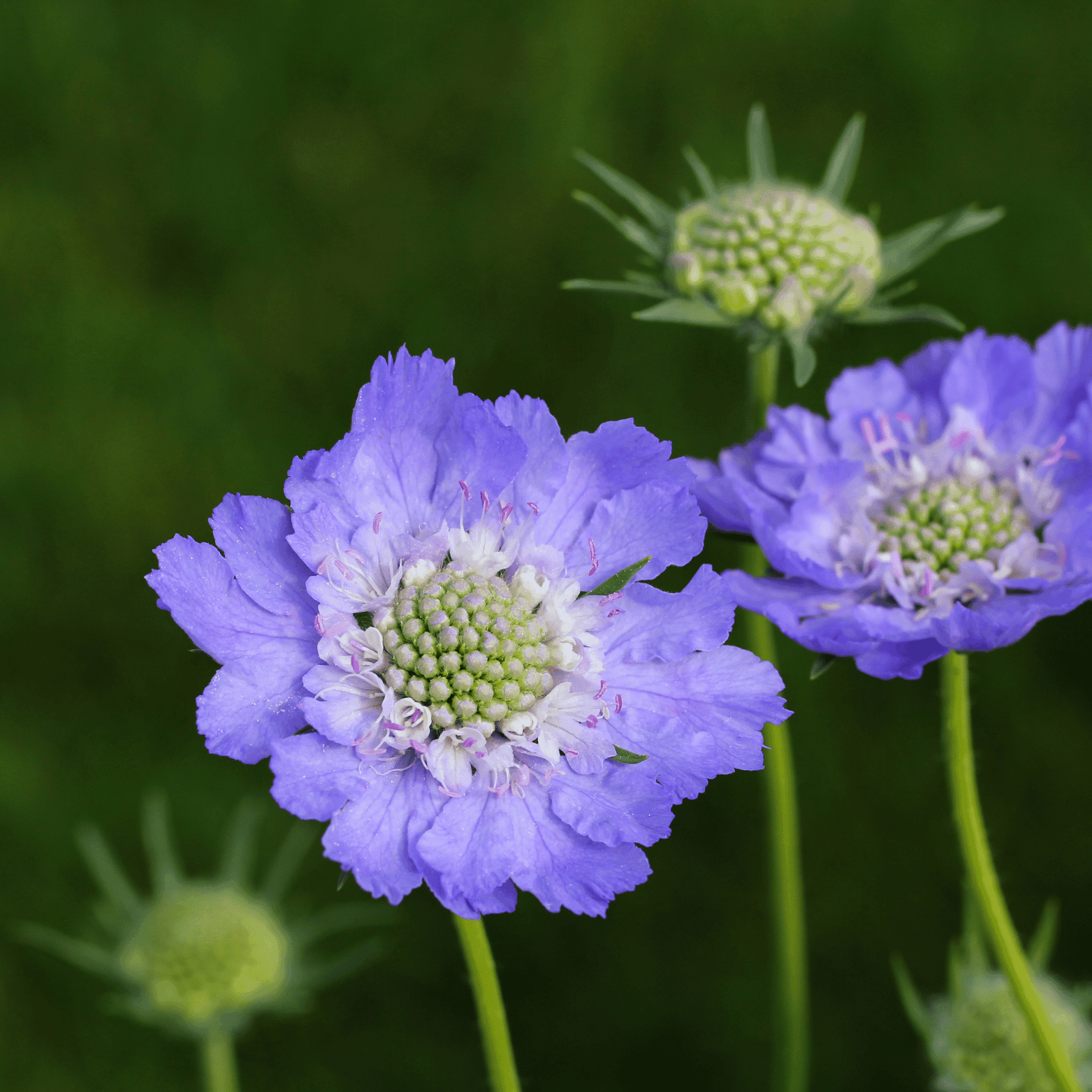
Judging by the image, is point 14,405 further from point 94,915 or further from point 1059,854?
point 1059,854

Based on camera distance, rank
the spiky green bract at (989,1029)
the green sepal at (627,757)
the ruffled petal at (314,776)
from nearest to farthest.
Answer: the ruffled petal at (314,776)
the green sepal at (627,757)
the spiky green bract at (989,1029)

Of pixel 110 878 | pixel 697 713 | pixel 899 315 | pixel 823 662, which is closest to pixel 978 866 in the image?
pixel 823 662

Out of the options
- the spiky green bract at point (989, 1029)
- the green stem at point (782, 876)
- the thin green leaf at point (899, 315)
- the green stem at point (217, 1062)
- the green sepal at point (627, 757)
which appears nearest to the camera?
the green sepal at point (627, 757)

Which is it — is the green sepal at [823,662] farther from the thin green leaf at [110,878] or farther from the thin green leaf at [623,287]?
the thin green leaf at [110,878]

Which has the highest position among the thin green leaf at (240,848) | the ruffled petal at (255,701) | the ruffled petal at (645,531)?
the thin green leaf at (240,848)

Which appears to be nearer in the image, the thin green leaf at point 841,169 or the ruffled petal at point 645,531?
the ruffled petal at point 645,531

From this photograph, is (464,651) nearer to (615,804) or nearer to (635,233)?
(615,804)

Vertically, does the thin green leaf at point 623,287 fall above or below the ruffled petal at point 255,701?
above

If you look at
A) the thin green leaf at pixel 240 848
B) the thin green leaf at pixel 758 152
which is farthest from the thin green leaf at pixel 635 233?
the thin green leaf at pixel 240 848
